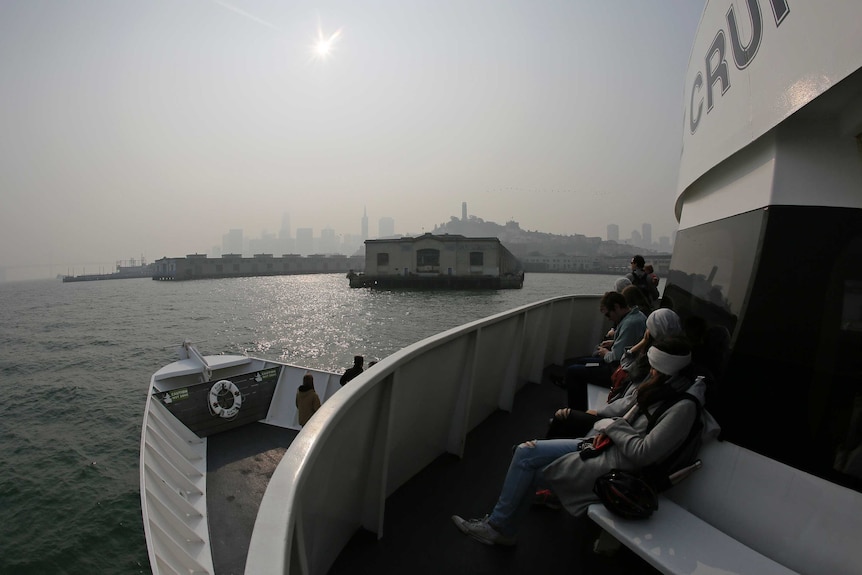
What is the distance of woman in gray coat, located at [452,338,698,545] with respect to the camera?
7.47 ft

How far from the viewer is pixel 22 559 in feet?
26.1

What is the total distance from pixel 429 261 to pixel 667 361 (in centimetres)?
7020

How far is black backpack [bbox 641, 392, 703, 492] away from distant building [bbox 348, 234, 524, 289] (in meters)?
65.7

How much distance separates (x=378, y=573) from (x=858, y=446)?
7.12 ft

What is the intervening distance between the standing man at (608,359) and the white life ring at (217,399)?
22.7ft

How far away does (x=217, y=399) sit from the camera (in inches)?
350

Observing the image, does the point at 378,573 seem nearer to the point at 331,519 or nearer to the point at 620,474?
the point at 331,519

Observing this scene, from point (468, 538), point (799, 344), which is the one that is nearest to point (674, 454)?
point (799, 344)

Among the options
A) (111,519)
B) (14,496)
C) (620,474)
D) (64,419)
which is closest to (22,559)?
(111,519)

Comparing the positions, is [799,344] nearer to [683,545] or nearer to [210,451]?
[683,545]

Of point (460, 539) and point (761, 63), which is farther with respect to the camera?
point (460, 539)

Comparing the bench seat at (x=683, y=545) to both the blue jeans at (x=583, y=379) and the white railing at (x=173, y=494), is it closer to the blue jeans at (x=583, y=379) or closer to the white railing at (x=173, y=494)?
the blue jeans at (x=583, y=379)

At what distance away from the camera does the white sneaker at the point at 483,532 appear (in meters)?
2.62

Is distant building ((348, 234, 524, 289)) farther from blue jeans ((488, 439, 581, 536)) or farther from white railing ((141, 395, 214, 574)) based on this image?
blue jeans ((488, 439, 581, 536))
